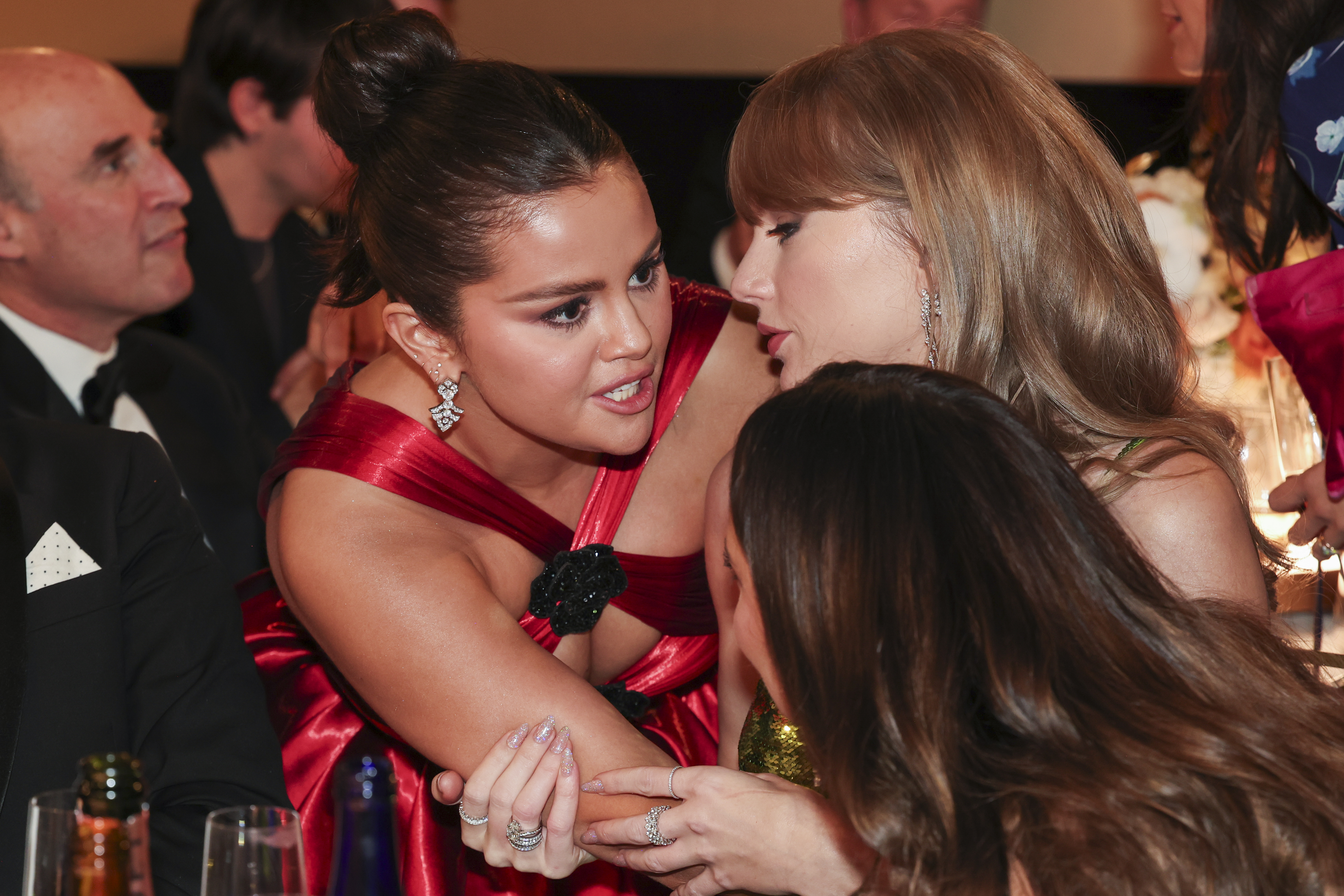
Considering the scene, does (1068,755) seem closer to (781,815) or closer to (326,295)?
(781,815)

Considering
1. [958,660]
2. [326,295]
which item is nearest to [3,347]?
[326,295]

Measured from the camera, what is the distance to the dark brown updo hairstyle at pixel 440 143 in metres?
1.61

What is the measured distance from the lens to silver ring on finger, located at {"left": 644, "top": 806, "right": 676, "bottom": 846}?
1.44 metres

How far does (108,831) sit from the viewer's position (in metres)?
0.97

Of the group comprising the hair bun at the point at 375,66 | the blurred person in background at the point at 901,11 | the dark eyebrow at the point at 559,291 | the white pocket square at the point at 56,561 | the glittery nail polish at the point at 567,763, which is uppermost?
the hair bun at the point at 375,66

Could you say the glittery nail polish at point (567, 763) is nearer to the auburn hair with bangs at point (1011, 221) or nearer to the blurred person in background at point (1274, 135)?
Result: the auburn hair with bangs at point (1011, 221)

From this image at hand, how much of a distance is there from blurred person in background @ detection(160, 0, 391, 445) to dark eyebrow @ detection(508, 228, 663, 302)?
6.68 ft

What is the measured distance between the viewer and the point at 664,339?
1795mm

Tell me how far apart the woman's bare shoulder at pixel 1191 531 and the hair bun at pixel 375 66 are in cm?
102

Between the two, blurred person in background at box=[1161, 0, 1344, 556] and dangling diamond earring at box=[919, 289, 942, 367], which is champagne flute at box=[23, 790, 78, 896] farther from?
blurred person in background at box=[1161, 0, 1344, 556]

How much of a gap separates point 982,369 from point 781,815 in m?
0.58

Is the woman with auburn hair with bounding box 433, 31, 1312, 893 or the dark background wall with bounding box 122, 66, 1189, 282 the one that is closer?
the woman with auburn hair with bounding box 433, 31, 1312, 893

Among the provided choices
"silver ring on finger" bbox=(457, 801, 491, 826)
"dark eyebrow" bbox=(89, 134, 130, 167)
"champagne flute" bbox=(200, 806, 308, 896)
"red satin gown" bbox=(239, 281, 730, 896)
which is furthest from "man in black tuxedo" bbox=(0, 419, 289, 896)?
"dark eyebrow" bbox=(89, 134, 130, 167)

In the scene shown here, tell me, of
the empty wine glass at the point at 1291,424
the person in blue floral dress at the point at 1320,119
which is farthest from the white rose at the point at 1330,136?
the empty wine glass at the point at 1291,424
